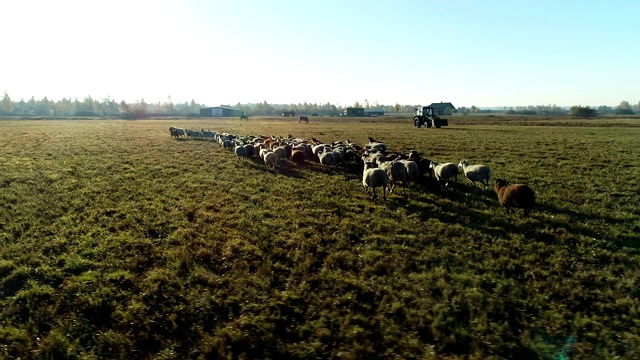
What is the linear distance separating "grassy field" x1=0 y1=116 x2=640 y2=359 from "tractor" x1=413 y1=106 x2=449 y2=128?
38.5 meters

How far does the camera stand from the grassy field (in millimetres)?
5078

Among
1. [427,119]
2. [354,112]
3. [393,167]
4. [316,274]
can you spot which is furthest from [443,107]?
[316,274]

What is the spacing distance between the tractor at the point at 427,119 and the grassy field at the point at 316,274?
126 feet

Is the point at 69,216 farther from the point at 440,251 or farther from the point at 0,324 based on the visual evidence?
the point at 440,251

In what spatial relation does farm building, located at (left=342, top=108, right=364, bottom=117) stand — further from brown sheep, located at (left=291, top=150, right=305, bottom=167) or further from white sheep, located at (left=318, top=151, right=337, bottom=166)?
white sheep, located at (left=318, top=151, right=337, bottom=166)

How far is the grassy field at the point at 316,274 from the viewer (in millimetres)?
5078

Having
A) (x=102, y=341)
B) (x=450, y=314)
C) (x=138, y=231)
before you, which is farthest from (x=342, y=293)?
(x=138, y=231)

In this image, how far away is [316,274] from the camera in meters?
6.89

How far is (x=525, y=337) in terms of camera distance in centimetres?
503

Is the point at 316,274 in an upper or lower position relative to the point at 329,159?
lower

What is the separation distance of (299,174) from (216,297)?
10.6m

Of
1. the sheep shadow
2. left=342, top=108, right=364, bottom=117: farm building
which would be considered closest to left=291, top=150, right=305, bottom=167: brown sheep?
the sheep shadow

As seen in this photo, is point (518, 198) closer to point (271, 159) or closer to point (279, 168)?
point (279, 168)

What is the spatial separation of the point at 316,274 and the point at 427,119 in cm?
4831
